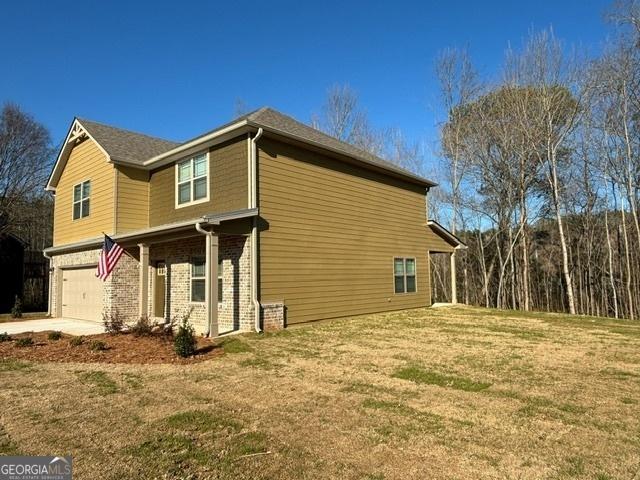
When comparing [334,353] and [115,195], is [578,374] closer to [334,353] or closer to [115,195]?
[334,353]

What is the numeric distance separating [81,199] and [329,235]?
31.1 feet

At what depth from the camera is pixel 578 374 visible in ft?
20.8

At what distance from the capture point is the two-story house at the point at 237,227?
10828 millimetres

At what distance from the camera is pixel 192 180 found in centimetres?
1250

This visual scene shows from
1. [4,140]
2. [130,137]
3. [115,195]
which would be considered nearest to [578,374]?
[115,195]

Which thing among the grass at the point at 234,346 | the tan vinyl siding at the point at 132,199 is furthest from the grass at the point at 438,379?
the tan vinyl siding at the point at 132,199

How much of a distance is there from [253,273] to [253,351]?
8.06 feet

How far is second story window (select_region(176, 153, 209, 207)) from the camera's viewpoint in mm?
12128

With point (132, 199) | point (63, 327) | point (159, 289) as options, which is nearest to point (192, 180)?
point (132, 199)

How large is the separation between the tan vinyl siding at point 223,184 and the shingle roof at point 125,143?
1.72 metres

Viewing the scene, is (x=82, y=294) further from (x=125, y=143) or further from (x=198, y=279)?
(x=198, y=279)

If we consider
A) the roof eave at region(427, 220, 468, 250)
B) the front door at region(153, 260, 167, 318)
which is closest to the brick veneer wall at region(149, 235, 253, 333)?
the front door at region(153, 260, 167, 318)

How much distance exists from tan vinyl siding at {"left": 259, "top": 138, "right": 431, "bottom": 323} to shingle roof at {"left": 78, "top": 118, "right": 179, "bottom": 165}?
5.55 meters

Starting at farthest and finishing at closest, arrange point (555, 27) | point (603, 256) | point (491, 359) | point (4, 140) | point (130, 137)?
point (4, 140), point (603, 256), point (555, 27), point (130, 137), point (491, 359)
